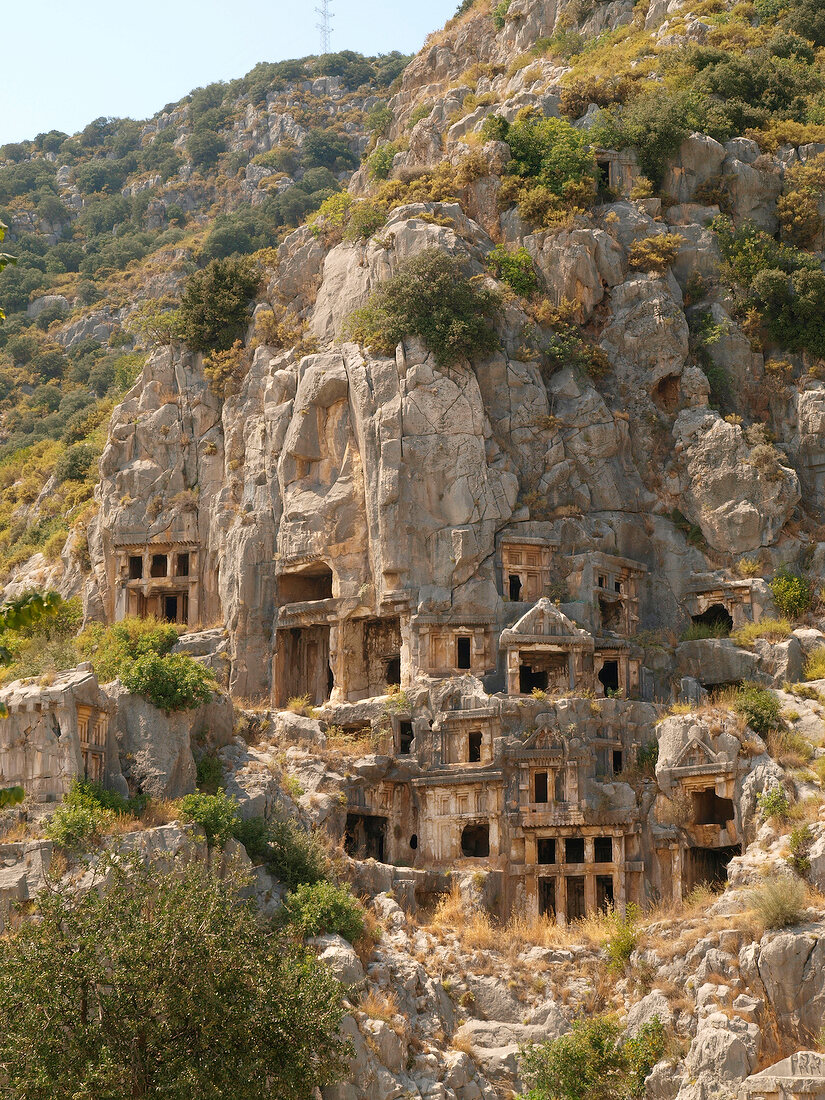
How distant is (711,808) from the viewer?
4441 cm

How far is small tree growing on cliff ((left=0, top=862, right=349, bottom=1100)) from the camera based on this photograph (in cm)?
2562

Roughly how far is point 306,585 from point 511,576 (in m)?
8.87

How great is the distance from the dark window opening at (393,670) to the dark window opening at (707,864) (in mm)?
14282

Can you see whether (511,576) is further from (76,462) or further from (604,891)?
(76,462)

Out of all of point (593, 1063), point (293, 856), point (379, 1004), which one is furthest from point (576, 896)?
point (379, 1004)

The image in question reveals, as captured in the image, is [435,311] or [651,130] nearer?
[435,311]

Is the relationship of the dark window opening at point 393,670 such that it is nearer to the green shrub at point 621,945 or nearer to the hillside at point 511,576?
the hillside at point 511,576

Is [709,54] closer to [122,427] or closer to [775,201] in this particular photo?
[775,201]

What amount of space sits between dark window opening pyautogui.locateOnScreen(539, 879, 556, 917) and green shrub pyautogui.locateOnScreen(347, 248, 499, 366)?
19.9 m

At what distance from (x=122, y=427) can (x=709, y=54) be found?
3233cm

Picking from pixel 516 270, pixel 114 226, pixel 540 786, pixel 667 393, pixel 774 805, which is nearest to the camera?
pixel 774 805

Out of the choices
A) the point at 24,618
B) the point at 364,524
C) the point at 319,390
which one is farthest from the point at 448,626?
the point at 24,618

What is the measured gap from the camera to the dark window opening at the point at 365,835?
151 feet

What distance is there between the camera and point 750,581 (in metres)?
51.5
